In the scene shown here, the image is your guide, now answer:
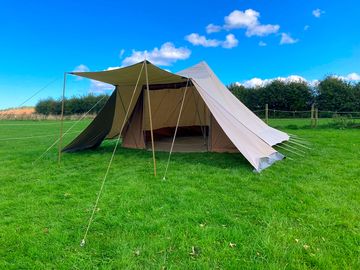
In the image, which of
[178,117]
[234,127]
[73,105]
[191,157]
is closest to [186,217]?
[234,127]

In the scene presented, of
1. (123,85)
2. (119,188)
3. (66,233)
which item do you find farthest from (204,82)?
(66,233)

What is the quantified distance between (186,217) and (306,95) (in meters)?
19.0

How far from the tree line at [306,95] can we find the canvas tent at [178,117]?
531 inches

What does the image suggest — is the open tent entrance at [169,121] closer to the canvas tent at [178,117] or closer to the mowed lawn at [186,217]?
the canvas tent at [178,117]

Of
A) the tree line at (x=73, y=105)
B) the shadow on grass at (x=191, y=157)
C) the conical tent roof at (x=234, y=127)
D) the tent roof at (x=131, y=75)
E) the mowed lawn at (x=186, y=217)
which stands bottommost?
the mowed lawn at (x=186, y=217)

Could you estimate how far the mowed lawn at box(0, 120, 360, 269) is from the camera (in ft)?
7.04

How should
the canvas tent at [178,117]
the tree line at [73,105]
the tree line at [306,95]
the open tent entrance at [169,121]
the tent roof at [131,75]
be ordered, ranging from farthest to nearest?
the tree line at [73,105], the tree line at [306,95], the open tent entrance at [169,121], the canvas tent at [178,117], the tent roof at [131,75]

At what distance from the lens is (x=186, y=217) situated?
2.81 metres

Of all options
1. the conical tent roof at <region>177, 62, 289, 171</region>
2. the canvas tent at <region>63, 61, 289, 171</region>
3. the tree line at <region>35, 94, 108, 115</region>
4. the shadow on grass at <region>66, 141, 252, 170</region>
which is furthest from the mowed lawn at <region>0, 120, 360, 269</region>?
the tree line at <region>35, 94, 108, 115</region>

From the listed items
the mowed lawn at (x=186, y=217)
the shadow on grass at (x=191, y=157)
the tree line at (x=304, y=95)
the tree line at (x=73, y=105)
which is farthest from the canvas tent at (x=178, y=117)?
the tree line at (x=73, y=105)

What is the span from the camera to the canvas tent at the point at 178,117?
4.95m

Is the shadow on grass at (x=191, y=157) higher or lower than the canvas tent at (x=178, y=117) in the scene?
lower

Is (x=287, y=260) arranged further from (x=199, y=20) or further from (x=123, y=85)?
→ (x=199, y=20)

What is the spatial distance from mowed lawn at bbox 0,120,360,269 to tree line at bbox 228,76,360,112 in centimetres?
1585
